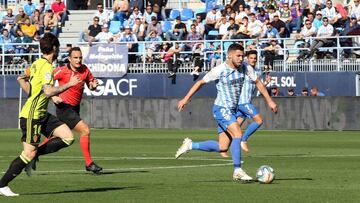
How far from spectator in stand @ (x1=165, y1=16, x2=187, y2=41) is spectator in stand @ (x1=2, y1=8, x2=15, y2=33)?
6800mm

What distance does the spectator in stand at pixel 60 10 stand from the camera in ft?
142

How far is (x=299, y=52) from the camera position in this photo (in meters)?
36.6

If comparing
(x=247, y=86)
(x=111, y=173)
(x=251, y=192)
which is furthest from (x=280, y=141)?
(x=251, y=192)

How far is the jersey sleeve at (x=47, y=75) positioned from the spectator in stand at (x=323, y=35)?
882 inches

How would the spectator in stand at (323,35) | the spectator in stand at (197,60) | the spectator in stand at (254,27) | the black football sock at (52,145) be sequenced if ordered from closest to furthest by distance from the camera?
the black football sock at (52,145)
the spectator in stand at (323,35)
the spectator in stand at (254,27)
the spectator in stand at (197,60)

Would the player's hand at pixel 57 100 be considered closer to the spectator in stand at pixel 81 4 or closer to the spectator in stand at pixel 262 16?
the spectator in stand at pixel 262 16

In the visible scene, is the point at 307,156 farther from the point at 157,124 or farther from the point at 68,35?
the point at 68,35

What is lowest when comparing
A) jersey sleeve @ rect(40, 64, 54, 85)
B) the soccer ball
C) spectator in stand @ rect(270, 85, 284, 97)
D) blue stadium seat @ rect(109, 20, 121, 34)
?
spectator in stand @ rect(270, 85, 284, 97)

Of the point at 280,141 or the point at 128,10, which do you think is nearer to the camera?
the point at 280,141

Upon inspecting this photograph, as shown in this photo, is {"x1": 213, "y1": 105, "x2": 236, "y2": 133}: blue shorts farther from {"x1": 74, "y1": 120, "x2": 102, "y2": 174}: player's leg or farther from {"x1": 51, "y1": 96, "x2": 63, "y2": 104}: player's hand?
{"x1": 51, "y1": 96, "x2": 63, "y2": 104}: player's hand

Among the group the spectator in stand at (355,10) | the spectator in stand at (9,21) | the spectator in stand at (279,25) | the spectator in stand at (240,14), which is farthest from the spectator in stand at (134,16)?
the spectator in stand at (355,10)

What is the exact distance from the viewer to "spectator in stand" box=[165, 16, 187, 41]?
38.8 metres

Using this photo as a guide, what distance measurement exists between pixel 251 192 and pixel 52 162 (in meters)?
7.42

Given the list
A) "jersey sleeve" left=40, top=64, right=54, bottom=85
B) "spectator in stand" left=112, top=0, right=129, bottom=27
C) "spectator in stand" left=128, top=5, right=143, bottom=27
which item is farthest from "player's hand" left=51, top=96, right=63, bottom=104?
"spectator in stand" left=112, top=0, right=129, bottom=27
